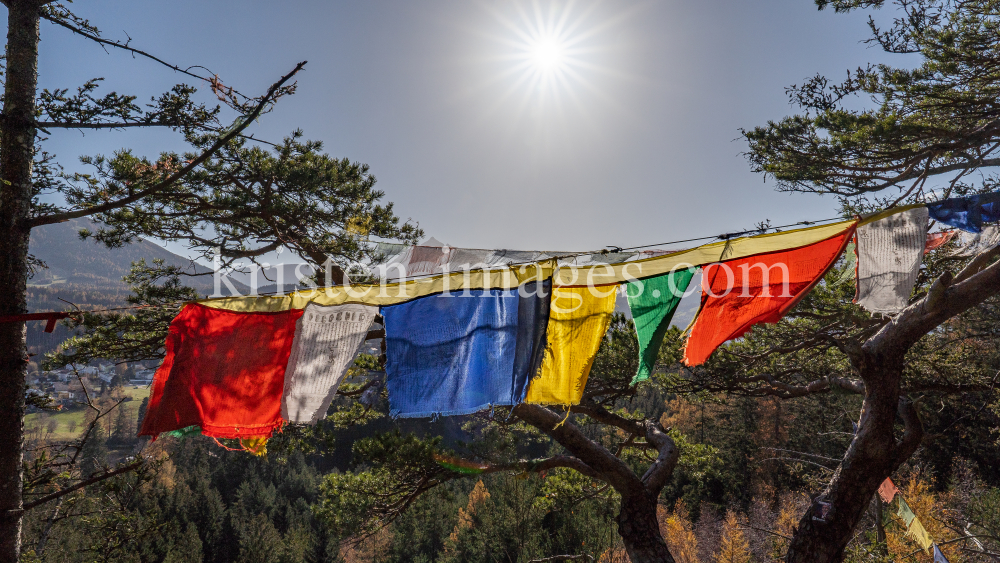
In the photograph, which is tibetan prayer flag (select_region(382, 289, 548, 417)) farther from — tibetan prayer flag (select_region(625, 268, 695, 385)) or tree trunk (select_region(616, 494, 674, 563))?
tree trunk (select_region(616, 494, 674, 563))

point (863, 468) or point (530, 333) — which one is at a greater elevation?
point (530, 333)

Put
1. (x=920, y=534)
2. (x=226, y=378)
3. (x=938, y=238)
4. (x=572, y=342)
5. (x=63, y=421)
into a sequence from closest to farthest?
(x=572, y=342), (x=226, y=378), (x=938, y=238), (x=920, y=534), (x=63, y=421)

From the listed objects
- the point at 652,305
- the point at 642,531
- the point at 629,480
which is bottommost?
the point at 642,531

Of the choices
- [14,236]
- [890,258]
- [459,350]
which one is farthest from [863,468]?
[14,236]

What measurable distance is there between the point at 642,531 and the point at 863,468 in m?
2.32

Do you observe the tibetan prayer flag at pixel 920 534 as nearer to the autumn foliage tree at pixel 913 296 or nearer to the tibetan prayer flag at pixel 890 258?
the autumn foliage tree at pixel 913 296

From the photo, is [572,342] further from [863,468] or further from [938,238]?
[938,238]

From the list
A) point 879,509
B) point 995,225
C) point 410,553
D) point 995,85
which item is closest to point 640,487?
point 879,509

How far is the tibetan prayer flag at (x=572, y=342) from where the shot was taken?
341cm

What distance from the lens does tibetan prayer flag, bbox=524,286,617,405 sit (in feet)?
11.2

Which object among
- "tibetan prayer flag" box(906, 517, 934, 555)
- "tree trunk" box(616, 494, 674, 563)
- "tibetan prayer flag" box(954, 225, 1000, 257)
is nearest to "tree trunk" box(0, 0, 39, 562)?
"tree trunk" box(616, 494, 674, 563)

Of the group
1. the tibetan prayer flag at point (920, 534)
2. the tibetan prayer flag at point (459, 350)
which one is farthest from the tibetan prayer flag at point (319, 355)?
the tibetan prayer flag at point (920, 534)

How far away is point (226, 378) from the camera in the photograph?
3.70 metres

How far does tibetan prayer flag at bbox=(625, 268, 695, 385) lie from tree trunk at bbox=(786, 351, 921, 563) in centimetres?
214
